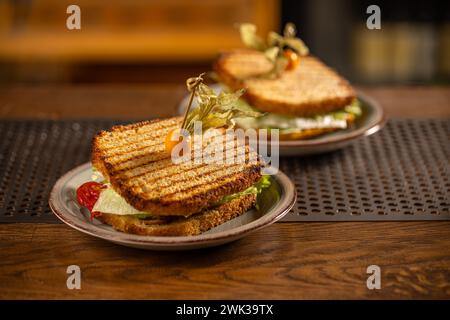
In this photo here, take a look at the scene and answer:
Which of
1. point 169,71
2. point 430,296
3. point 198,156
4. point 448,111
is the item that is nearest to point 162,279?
point 198,156

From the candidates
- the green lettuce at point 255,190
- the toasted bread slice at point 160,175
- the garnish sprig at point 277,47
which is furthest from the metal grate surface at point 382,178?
the garnish sprig at point 277,47

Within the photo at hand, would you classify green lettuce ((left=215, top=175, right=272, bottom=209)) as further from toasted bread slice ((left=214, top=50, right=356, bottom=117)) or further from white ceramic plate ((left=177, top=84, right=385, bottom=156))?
toasted bread slice ((left=214, top=50, right=356, bottom=117))

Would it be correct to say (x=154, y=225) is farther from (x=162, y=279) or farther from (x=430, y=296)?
(x=430, y=296)

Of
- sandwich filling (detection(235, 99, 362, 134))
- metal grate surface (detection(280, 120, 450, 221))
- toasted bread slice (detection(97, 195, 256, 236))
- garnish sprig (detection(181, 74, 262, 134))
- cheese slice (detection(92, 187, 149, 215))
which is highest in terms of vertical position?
garnish sprig (detection(181, 74, 262, 134))

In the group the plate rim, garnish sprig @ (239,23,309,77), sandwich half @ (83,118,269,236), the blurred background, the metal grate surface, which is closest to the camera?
sandwich half @ (83,118,269,236)

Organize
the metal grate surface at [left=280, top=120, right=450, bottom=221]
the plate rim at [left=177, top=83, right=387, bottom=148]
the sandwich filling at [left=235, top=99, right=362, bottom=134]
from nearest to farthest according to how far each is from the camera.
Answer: the metal grate surface at [left=280, top=120, right=450, bottom=221], the plate rim at [left=177, top=83, right=387, bottom=148], the sandwich filling at [left=235, top=99, right=362, bottom=134]

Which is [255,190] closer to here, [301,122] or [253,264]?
[253,264]

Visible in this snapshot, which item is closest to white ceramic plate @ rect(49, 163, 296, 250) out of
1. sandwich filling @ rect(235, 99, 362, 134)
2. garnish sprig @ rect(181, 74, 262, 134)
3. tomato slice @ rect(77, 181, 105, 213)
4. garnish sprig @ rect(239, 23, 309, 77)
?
tomato slice @ rect(77, 181, 105, 213)
